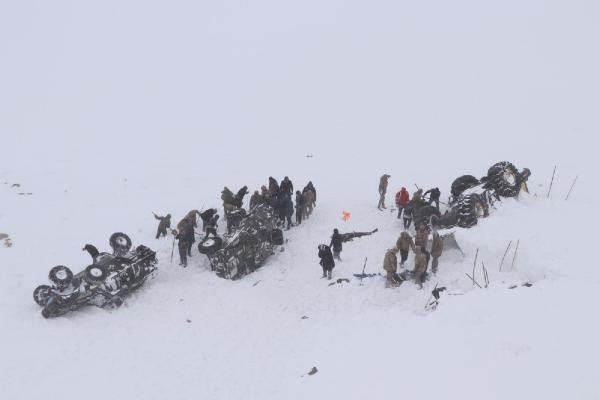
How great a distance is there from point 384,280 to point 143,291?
8.19 meters

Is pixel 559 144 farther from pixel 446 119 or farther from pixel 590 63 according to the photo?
pixel 590 63

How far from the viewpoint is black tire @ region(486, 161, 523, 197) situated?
64.0 ft

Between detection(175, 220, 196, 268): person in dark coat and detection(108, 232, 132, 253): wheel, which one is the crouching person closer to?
detection(175, 220, 196, 268): person in dark coat

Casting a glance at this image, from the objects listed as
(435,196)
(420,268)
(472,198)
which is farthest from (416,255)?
(435,196)

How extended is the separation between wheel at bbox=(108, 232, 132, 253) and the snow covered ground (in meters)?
1.23

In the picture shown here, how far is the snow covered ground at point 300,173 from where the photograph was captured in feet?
41.8

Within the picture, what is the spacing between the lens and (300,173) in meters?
27.8

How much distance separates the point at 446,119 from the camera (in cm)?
3459

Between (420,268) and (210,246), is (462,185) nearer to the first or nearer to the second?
(420,268)

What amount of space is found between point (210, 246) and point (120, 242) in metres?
3.38

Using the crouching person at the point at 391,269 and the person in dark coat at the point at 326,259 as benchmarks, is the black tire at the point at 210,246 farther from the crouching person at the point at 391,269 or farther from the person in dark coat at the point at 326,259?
the crouching person at the point at 391,269

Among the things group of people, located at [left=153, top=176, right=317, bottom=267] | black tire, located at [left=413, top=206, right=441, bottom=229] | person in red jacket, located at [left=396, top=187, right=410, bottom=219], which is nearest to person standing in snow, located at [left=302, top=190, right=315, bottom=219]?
group of people, located at [left=153, top=176, right=317, bottom=267]

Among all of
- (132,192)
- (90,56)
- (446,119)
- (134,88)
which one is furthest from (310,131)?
(90,56)

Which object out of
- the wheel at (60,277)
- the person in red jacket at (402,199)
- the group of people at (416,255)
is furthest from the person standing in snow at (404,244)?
the wheel at (60,277)
